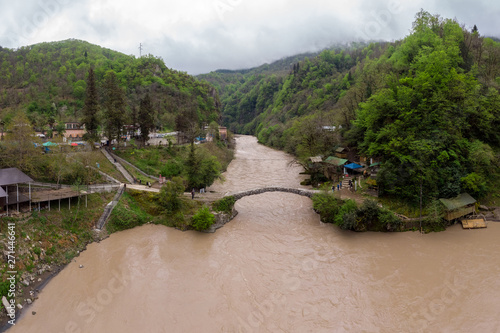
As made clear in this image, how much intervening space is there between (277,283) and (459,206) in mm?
16529

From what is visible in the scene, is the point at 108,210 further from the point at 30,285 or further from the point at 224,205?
the point at 224,205

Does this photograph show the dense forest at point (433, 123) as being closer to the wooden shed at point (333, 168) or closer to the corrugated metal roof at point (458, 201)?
the corrugated metal roof at point (458, 201)

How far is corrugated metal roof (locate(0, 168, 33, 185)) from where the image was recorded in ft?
65.6

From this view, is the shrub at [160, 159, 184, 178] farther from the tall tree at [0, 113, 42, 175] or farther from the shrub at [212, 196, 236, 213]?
the tall tree at [0, 113, 42, 175]

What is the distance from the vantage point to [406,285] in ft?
57.0

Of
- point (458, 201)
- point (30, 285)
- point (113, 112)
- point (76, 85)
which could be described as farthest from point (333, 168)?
point (76, 85)

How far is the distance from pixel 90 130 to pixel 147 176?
9158 mm

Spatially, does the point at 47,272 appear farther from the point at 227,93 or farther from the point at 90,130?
the point at 227,93

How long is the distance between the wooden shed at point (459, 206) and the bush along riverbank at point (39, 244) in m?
27.3

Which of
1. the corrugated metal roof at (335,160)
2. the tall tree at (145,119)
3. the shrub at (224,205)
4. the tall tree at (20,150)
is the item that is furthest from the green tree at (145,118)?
the corrugated metal roof at (335,160)

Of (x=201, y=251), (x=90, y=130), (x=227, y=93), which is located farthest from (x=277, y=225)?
(x=227, y=93)

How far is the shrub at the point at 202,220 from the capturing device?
79.2 feet

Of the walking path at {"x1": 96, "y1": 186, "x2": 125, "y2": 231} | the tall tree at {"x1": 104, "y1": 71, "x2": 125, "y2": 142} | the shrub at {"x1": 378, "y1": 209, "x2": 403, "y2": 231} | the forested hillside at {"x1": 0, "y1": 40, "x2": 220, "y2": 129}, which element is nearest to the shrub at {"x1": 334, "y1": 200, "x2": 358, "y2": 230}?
the shrub at {"x1": 378, "y1": 209, "x2": 403, "y2": 231}

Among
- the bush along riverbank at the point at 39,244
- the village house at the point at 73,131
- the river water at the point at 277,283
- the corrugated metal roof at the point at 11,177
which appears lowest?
the river water at the point at 277,283
